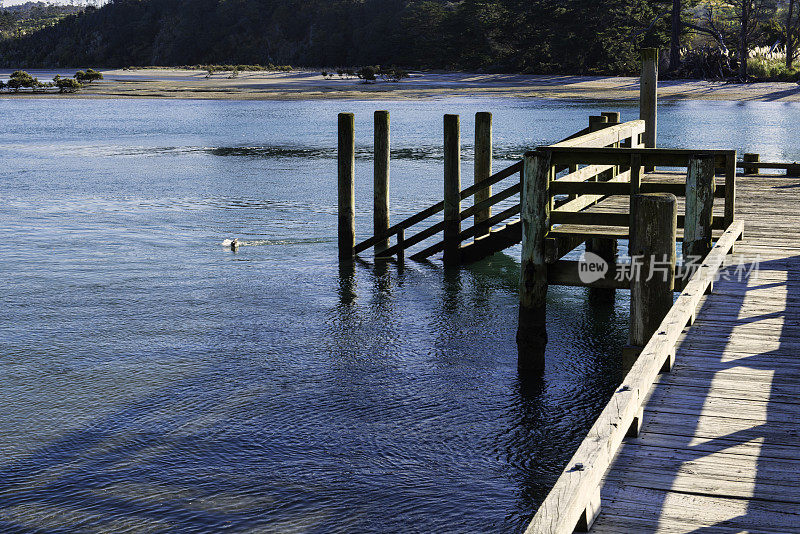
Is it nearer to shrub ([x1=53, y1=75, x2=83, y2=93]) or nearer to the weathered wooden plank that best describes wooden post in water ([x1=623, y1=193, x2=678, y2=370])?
the weathered wooden plank

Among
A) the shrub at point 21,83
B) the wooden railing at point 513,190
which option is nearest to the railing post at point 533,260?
the wooden railing at point 513,190

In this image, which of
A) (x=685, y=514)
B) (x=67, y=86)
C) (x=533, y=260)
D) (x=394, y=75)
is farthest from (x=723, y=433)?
(x=67, y=86)

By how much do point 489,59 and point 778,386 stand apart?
73854mm

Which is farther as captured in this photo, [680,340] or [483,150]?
[483,150]

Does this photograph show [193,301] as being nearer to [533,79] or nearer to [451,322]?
[451,322]

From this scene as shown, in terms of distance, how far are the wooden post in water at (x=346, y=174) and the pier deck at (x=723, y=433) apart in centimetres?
804

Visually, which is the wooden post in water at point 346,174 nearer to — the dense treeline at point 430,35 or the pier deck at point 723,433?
the pier deck at point 723,433

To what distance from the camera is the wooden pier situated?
4.27 metres

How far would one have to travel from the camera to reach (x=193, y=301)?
13.9 m

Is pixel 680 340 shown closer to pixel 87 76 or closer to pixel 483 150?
pixel 483 150

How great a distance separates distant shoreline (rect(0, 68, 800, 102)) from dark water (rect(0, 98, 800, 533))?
4087cm

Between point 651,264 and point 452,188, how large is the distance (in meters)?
7.41

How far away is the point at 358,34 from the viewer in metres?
101

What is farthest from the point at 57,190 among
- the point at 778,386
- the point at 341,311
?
the point at 778,386
